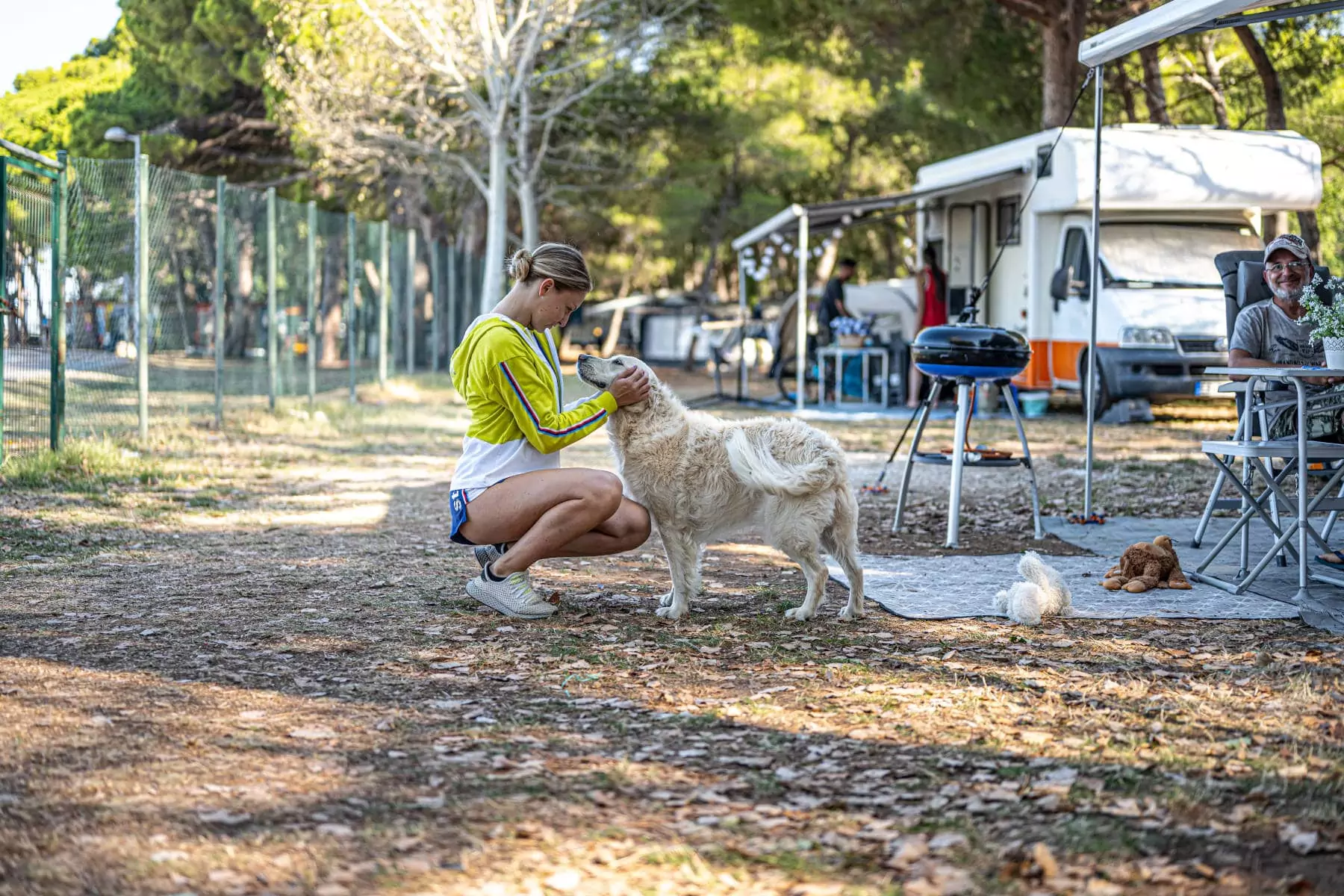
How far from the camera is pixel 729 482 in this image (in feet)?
18.7

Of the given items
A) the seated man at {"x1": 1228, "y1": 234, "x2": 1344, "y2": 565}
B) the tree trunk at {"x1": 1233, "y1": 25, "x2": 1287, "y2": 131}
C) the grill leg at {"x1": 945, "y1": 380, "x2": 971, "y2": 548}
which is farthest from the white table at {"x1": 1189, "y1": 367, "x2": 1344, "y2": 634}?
the tree trunk at {"x1": 1233, "y1": 25, "x2": 1287, "y2": 131}

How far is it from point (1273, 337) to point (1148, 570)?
1695 millimetres

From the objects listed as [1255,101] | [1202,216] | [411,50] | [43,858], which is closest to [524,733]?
[43,858]

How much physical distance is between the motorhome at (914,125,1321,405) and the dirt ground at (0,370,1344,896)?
9.71 m

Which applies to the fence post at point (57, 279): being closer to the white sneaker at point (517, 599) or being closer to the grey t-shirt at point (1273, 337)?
the white sneaker at point (517, 599)

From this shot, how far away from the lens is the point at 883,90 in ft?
115

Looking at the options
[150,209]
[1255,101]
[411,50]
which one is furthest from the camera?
[1255,101]

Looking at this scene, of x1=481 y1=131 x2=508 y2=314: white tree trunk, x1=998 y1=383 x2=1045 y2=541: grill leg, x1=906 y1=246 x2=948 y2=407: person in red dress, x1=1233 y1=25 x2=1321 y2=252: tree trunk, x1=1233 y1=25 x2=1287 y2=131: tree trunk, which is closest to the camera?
x1=998 y1=383 x2=1045 y2=541: grill leg

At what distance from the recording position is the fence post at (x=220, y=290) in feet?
42.9

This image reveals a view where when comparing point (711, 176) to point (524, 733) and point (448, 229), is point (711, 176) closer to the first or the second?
point (448, 229)

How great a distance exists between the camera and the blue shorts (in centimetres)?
578

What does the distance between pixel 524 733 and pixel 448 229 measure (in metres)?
33.7

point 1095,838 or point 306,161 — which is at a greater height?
point 306,161

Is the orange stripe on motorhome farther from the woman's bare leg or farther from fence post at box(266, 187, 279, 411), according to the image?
the woman's bare leg
